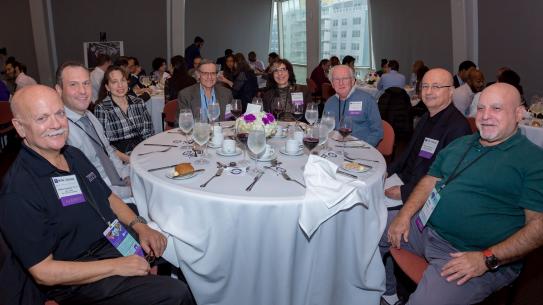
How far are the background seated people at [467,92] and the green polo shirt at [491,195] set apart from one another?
340cm

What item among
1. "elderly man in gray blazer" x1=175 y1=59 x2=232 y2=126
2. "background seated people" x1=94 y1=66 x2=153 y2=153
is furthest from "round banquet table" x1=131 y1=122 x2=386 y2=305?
"elderly man in gray blazer" x1=175 y1=59 x2=232 y2=126

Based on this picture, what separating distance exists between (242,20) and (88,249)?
1337 cm

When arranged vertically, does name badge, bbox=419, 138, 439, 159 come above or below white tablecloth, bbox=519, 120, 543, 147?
above

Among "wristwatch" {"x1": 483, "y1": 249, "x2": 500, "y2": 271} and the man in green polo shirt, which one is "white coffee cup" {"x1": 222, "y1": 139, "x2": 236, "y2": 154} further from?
"wristwatch" {"x1": 483, "y1": 249, "x2": 500, "y2": 271}

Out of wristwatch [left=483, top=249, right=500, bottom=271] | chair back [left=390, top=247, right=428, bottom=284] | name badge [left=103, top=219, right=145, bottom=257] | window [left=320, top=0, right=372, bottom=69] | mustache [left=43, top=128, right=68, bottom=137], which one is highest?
window [left=320, top=0, right=372, bottom=69]

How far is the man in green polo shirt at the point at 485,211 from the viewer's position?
5.49 ft

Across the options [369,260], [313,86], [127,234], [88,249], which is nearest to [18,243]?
[88,249]

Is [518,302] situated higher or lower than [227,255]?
lower

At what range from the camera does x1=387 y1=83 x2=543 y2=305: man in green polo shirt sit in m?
1.67

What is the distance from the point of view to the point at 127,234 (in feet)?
6.13

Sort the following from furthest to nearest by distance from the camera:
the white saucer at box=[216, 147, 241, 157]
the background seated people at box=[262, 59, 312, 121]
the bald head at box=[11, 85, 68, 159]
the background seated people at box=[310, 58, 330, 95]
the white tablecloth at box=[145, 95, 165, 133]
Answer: the background seated people at box=[310, 58, 330, 95]
the white tablecloth at box=[145, 95, 165, 133]
the background seated people at box=[262, 59, 312, 121]
the white saucer at box=[216, 147, 241, 157]
the bald head at box=[11, 85, 68, 159]

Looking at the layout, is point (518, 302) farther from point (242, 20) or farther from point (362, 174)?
point (242, 20)

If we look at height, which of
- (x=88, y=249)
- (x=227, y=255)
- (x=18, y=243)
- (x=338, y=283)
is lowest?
(x=338, y=283)

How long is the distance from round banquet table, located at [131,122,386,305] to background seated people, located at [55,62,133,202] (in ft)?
1.88
